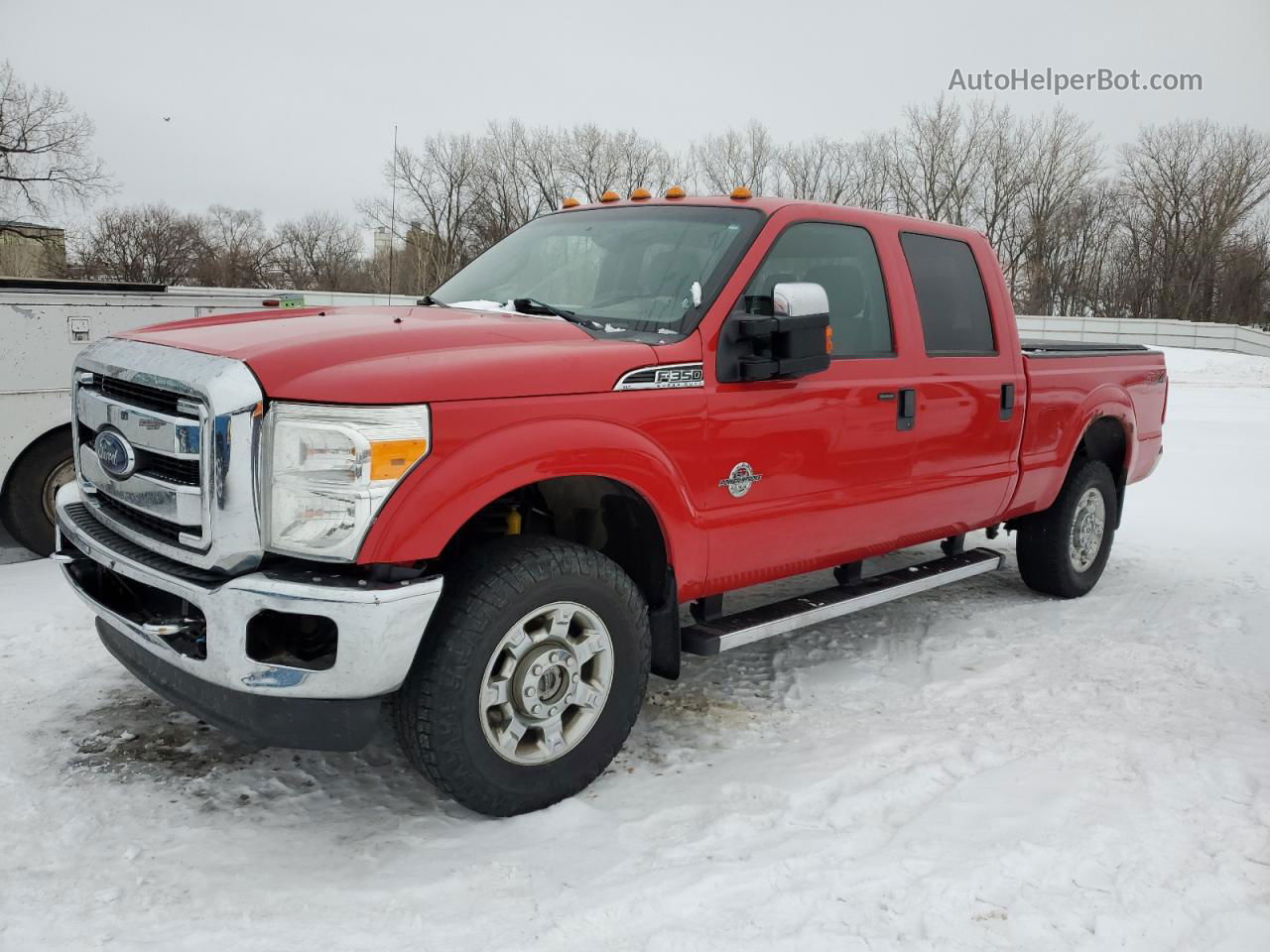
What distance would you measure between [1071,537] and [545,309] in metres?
3.64

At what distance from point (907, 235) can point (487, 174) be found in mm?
42361

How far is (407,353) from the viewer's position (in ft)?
9.98

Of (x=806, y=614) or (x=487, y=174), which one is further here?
(x=487, y=174)

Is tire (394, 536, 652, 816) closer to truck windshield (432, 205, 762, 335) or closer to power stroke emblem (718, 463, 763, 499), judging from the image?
power stroke emblem (718, 463, 763, 499)

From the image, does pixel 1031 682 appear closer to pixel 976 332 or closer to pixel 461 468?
pixel 976 332

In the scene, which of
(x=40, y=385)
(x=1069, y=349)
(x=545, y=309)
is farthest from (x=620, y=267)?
(x=40, y=385)

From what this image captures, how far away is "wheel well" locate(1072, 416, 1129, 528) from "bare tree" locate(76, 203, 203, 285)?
4070 cm

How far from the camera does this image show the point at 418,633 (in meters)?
2.88

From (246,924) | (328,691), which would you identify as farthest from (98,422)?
(246,924)

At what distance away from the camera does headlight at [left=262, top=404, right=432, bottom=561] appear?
2.79 meters

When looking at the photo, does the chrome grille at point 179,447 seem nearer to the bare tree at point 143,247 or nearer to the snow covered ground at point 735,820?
the snow covered ground at point 735,820

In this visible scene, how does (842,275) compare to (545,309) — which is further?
(842,275)

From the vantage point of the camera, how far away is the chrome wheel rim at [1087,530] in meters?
6.00

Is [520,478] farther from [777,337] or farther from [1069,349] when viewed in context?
[1069,349]
